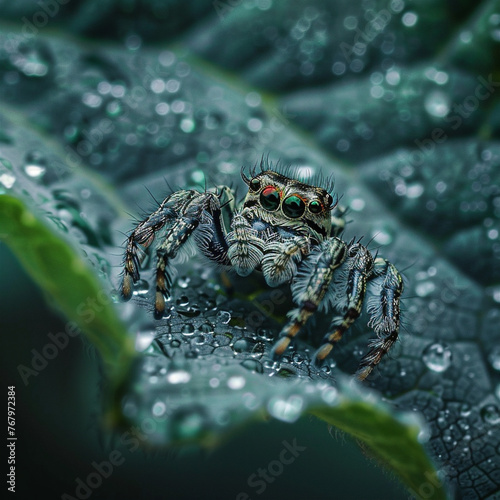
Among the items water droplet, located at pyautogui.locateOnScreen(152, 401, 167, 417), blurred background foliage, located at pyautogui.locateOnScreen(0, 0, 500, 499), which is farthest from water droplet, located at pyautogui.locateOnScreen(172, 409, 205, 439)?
blurred background foliage, located at pyautogui.locateOnScreen(0, 0, 500, 499)

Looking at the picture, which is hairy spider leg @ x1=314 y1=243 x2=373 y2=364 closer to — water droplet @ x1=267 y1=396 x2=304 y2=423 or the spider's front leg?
the spider's front leg

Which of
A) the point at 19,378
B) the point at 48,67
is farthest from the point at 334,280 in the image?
the point at 48,67

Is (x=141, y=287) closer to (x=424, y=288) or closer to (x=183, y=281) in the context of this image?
(x=183, y=281)
